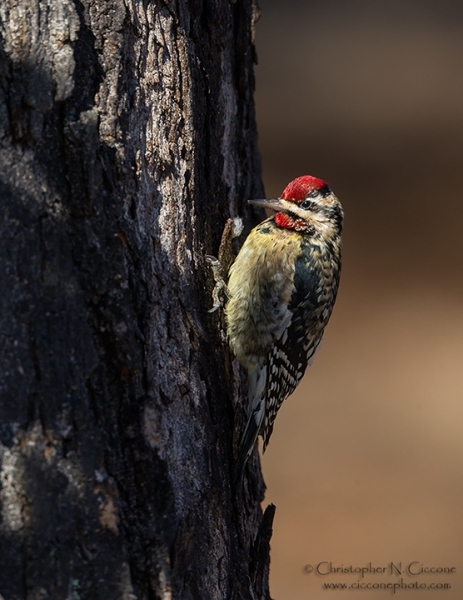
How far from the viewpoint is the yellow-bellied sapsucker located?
323cm

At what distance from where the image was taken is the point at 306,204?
3.41 m

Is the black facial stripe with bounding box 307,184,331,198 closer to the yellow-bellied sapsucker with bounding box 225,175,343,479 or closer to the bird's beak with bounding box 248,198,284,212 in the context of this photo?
the yellow-bellied sapsucker with bounding box 225,175,343,479

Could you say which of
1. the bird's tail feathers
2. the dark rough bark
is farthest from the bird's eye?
the dark rough bark

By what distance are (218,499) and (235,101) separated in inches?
60.9

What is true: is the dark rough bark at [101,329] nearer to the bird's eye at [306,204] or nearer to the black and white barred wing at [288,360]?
the black and white barred wing at [288,360]

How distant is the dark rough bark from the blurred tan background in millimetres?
3191

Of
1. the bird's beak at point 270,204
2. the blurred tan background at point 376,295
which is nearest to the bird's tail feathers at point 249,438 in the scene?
the bird's beak at point 270,204

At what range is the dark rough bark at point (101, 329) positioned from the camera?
197 cm

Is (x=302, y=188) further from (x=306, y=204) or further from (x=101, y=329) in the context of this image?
(x=101, y=329)

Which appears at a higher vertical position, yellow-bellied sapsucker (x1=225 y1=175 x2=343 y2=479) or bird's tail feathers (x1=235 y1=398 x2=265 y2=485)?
yellow-bellied sapsucker (x1=225 y1=175 x2=343 y2=479)

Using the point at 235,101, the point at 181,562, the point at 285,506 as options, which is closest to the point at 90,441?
the point at 181,562

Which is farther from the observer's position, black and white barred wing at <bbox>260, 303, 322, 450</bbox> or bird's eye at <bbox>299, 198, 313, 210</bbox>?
bird's eye at <bbox>299, 198, 313, 210</bbox>

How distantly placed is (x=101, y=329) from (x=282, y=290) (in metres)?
1.39

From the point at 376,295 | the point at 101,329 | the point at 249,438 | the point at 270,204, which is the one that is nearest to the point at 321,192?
the point at 270,204
